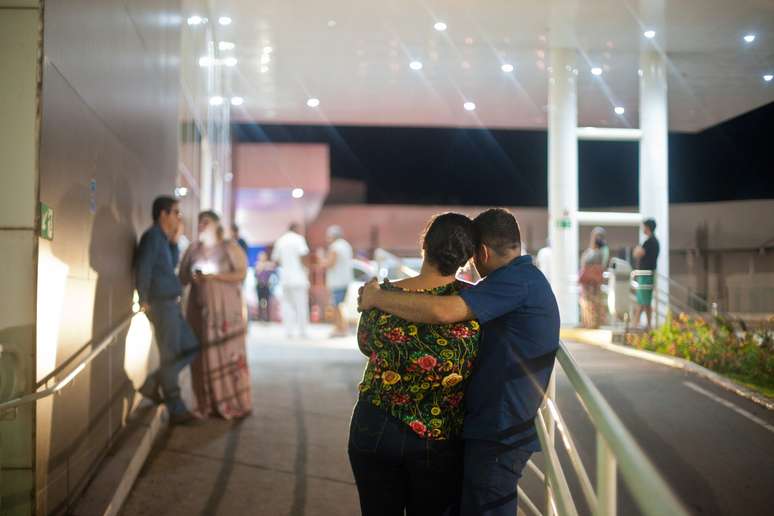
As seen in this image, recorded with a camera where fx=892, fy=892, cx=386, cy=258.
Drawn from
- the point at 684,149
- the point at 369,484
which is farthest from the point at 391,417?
the point at 684,149

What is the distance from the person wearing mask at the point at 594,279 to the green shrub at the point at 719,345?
1985 mm

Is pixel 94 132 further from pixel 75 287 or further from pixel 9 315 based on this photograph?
pixel 9 315

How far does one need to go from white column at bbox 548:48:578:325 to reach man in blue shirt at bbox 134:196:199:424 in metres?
9.17

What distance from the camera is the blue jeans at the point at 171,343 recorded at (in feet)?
21.2

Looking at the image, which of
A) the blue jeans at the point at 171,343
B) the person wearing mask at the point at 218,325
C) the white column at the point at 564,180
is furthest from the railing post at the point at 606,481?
the white column at the point at 564,180

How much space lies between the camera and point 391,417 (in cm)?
269

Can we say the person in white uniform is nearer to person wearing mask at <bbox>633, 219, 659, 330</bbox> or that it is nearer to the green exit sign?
person wearing mask at <bbox>633, 219, 659, 330</bbox>

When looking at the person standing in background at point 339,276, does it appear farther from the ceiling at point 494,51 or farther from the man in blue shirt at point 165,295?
the man in blue shirt at point 165,295

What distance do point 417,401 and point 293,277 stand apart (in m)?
11.2

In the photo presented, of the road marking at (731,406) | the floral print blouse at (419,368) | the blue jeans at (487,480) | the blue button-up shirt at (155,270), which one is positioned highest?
the blue button-up shirt at (155,270)

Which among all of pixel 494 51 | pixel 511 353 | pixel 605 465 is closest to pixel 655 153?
pixel 494 51

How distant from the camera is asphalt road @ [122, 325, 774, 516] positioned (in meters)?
4.97

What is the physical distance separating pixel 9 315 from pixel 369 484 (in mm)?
1897

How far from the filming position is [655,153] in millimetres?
14789
